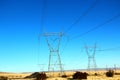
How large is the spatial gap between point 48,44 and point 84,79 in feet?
35.1

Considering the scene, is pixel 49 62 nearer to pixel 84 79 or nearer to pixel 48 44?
pixel 48 44

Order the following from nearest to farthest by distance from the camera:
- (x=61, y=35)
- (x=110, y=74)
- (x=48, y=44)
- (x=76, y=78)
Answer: (x=61, y=35), (x=48, y=44), (x=76, y=78), (x=110, y=74)

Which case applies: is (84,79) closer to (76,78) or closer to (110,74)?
(76,78)

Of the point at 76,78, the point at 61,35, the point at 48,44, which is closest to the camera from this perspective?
the point at 61,35

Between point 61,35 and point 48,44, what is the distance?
4.62 m

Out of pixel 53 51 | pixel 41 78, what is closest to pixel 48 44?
pixel 53 51

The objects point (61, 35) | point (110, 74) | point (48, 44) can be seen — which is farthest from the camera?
A: point (110, 74)

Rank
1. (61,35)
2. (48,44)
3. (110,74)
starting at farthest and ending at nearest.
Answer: (110,74), (48,44), (61,35)

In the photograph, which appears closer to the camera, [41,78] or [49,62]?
[49,62]

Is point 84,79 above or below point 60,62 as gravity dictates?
below

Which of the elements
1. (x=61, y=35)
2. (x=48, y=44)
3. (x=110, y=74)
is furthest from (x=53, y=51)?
(x=110, y=74)

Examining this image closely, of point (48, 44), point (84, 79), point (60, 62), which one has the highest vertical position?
point (48, 44)

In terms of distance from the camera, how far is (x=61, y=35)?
50.0m

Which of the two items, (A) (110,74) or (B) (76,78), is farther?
(A) (110,74)
